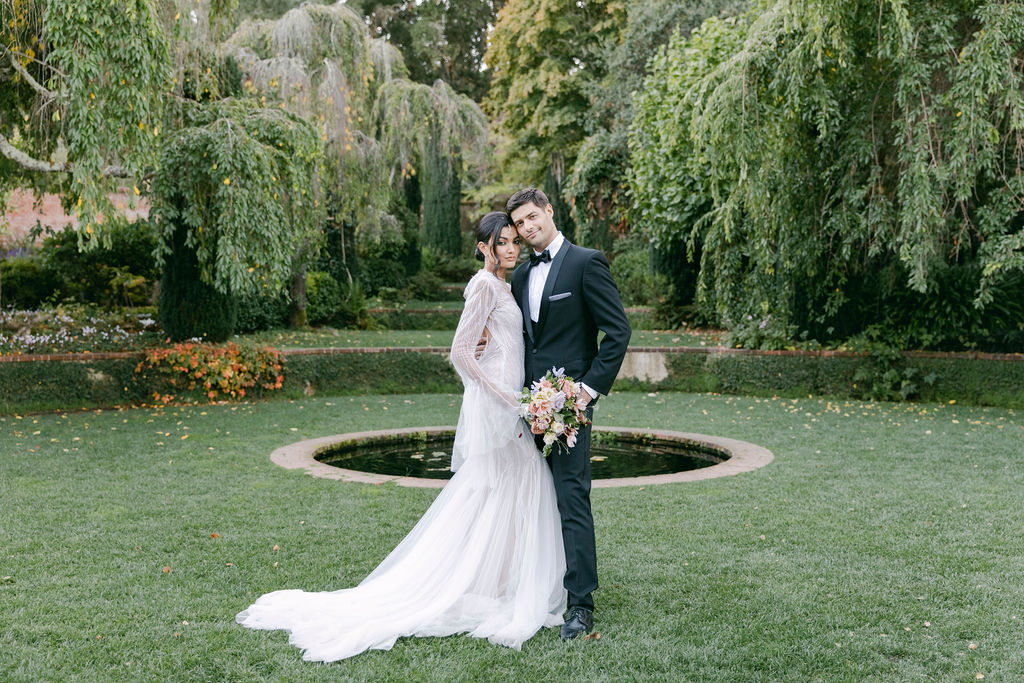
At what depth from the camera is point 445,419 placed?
32.7 ft

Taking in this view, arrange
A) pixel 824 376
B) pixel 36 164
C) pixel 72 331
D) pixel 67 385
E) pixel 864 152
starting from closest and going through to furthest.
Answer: pixel 36 164
pixel 864 152
pixel 67 385
pixel 824 376
pixel 72 331

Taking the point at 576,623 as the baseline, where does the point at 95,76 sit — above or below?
above

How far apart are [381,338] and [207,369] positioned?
539 centimetres

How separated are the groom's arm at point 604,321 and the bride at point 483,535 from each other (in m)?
0.35

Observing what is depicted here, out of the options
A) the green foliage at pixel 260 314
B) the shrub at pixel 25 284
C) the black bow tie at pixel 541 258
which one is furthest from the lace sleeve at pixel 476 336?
the shrub at pixel 25 284

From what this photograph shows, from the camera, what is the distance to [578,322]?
12.3 ft

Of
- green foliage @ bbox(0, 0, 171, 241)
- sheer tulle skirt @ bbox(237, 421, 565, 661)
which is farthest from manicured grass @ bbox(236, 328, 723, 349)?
sheer tulle skirt @ bbox(237, 421, 565, 661)

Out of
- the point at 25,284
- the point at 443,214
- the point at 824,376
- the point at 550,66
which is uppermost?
the point at 550,66

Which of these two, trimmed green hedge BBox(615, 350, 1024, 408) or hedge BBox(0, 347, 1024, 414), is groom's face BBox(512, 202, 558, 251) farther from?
trimmed green hedge BBox(615, 350, 1024, 408)

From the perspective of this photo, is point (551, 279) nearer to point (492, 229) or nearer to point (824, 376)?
point (492, 229)

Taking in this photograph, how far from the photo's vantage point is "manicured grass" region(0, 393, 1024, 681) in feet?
10.8

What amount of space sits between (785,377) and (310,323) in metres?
9.96

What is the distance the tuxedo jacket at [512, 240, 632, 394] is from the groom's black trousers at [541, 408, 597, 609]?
20cm

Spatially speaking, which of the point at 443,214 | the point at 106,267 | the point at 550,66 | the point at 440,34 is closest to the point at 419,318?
the point at 106,267
